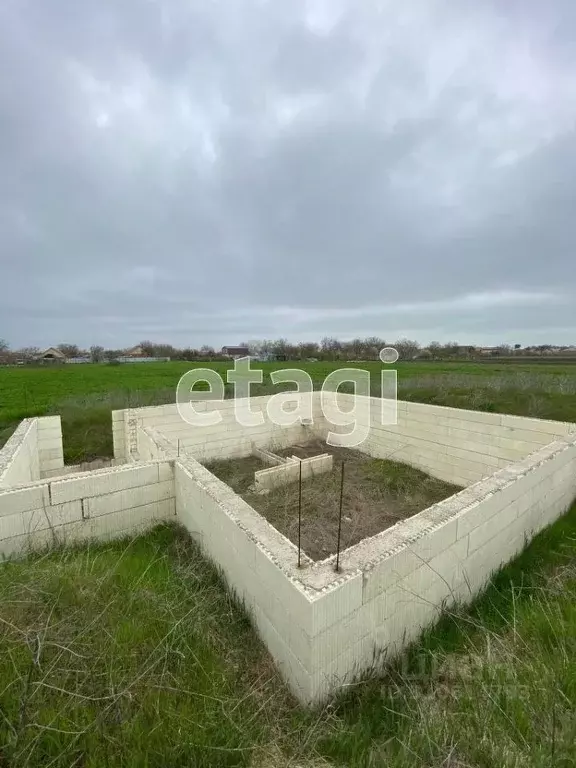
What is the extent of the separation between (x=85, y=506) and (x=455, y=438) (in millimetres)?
4985

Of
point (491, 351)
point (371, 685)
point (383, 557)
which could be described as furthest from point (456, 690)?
point (491, 351)

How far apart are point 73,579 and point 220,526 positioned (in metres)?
0.86

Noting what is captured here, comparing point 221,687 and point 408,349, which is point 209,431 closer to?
point 221,687

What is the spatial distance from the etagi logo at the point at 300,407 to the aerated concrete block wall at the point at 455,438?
0.39 ft

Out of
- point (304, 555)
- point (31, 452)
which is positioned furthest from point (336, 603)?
point (31, 452)

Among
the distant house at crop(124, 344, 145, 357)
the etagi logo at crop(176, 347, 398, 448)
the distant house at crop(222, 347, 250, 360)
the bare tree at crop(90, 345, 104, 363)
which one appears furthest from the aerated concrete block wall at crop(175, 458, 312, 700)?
the distant house at crop(124, 344, 145, 357)

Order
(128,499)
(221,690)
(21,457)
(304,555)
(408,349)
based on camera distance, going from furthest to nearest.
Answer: (408,349) < (21,457) < (128,499) < (304,555) < (221,690)

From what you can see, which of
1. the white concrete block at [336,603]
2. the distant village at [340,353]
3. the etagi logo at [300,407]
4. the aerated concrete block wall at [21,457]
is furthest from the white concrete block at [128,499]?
the distant village at [340,353]

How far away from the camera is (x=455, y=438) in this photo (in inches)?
214

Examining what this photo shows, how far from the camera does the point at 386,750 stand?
126cm

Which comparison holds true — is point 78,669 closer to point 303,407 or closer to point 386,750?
point 386,750

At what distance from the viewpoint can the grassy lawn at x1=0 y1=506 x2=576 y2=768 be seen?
114 cm

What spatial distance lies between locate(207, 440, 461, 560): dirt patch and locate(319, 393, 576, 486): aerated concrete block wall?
23 centimetres

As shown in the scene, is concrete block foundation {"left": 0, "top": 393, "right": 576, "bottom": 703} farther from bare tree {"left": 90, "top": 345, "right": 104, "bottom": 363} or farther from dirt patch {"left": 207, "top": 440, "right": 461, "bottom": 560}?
bare tree {"left": 90, "top": 345, "right": 104, "bottom": 363}
